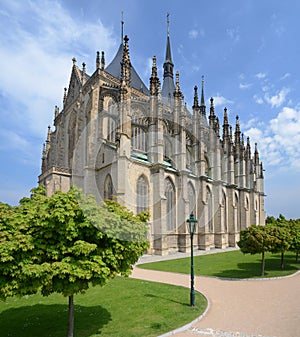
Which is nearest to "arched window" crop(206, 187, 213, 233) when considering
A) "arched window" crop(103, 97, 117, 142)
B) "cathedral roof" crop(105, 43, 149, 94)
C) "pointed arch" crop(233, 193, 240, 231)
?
"pointed arch" crop(233, 193, 240, 231)

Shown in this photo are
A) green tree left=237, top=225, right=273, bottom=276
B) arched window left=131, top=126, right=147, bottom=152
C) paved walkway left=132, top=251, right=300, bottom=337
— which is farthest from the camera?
arched window left=131, top=126, right=147, bottom=152

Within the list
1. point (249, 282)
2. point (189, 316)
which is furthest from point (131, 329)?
point (249, 282)

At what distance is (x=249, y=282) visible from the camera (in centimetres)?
1271

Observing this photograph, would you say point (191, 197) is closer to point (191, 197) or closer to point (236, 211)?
point (191, 197)

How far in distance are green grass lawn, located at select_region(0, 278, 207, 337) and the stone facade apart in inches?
467

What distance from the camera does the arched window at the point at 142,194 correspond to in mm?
24969

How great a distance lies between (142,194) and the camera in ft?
83.1

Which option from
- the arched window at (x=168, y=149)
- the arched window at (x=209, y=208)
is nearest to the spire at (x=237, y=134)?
the arched window at (x=209, y=208)

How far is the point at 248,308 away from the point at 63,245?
7.07m

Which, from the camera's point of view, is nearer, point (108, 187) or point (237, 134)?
point (108, 187)

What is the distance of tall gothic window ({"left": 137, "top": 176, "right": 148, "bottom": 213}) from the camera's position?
25.0 meters

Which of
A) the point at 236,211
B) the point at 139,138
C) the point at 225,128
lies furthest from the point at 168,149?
the point at 236,211

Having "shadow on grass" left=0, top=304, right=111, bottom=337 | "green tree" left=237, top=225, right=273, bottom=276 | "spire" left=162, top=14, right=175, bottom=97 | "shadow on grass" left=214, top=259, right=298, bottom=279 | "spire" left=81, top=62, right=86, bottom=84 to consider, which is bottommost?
"shadow on grass" left=214, top=259, right=298, bottom=279

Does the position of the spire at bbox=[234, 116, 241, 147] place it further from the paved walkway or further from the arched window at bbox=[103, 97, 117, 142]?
the paved walkway
